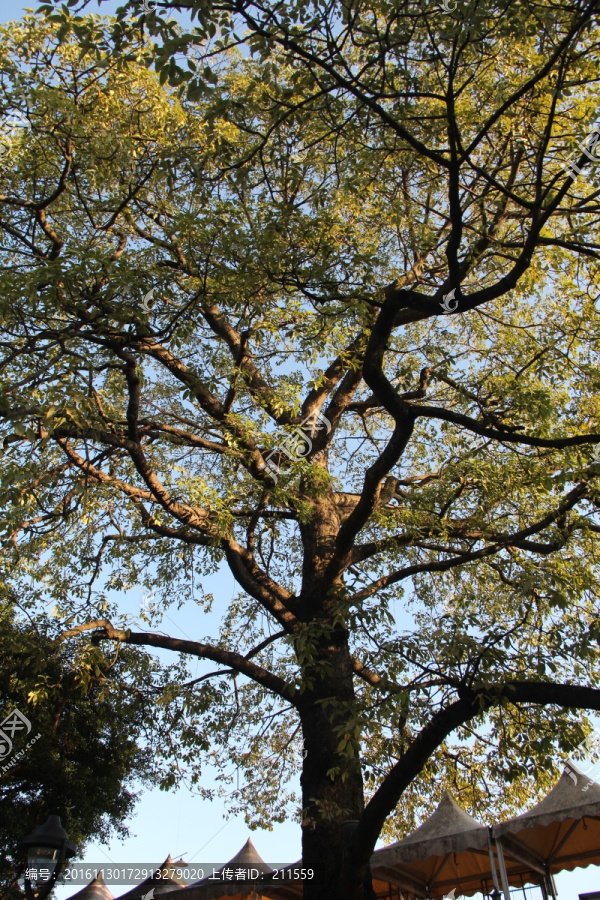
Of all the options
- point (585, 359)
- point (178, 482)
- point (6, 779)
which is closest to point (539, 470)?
point (585, 359)

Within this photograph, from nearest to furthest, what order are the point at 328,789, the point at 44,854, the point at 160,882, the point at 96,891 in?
the point at 44,854
the point at 328,789
the point at 160,882
the point at 96,891

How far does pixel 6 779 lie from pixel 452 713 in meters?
8.58

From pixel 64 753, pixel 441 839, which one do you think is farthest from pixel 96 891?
pixel 441 839

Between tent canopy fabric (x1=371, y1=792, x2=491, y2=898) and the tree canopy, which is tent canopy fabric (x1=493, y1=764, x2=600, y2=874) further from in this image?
the tree canopy

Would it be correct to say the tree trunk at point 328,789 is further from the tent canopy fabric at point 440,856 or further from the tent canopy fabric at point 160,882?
the tent canopy fabric at point 160,882

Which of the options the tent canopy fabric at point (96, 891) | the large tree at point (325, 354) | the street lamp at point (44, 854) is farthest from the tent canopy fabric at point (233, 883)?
the tent canopy fabric at point (96, 891)

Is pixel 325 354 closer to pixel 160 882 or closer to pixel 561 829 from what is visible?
pixel 561 829

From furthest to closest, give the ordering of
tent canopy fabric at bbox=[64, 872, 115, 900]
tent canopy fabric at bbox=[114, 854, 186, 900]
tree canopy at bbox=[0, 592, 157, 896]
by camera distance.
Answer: tent canopy fabric at bbox=[64, 872, 115, 900]
tent canopy fabric at bbox=[114, 854, 186, 900]
tree canopy at bbox=[0, 592, 157, 896]

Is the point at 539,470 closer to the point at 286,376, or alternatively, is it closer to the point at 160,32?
the point at 286,376

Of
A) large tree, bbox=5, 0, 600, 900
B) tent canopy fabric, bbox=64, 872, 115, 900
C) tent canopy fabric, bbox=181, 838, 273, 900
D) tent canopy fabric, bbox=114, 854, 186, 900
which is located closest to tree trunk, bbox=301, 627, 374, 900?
large tree, bbox=5, 0, 600, 900

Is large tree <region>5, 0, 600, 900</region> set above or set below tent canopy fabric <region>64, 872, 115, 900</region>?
above

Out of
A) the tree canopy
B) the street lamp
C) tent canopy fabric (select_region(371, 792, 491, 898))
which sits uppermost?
the tree canopy

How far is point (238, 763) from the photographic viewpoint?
9.68 meters

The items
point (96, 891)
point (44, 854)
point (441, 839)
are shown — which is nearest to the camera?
point (44, 854)
